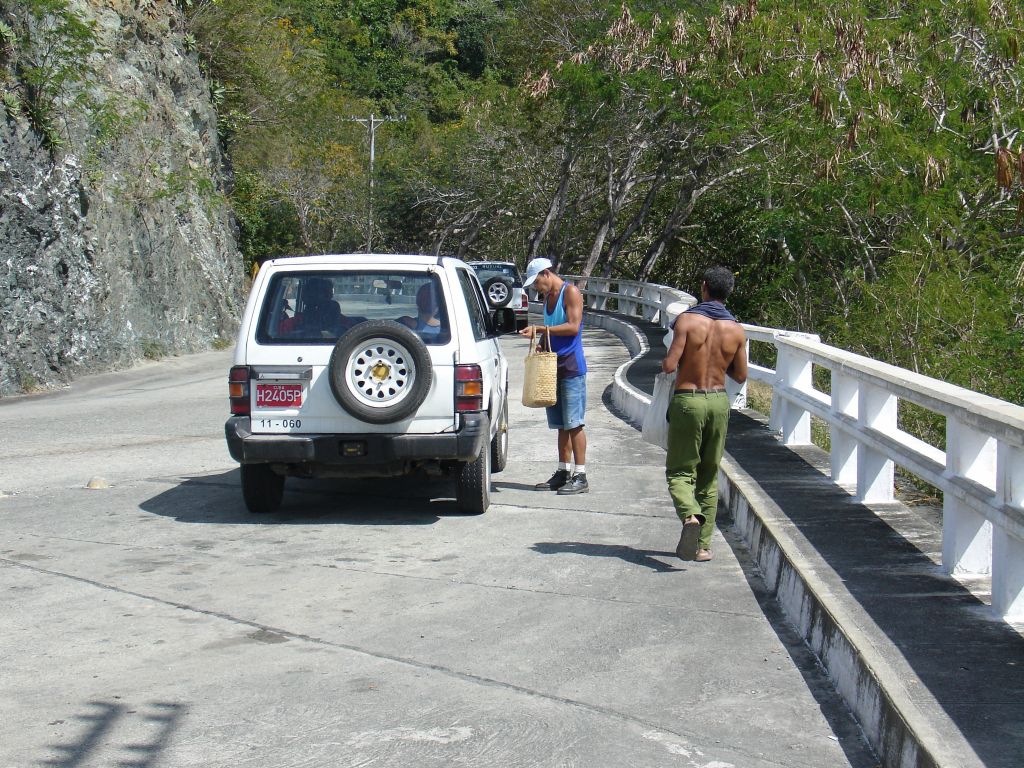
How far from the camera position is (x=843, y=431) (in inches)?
344

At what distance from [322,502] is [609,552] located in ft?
9.11

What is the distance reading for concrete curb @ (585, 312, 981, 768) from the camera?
4.17 meters

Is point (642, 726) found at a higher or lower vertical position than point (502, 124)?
lower

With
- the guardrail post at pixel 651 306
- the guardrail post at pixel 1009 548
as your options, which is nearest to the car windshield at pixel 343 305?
the guardrail post at pixel 1009 548

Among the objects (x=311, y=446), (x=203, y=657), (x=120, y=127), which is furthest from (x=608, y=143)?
(x=203, y=657)

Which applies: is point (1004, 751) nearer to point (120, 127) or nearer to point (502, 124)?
point (120, 127)

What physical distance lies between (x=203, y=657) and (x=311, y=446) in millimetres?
2984

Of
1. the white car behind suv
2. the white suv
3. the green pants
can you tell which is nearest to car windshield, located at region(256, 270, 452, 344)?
the white suv

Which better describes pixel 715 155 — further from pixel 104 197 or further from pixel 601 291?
pixel 104 197

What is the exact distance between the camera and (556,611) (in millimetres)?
6555

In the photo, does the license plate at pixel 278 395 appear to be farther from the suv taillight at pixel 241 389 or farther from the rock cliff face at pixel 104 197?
the rock cliff face at pixel 104 197

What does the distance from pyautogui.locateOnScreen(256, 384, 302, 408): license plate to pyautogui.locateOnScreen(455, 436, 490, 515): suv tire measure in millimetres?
1281

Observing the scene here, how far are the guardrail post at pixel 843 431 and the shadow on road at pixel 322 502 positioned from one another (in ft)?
9.27

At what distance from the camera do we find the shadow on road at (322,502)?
9.11 metres
